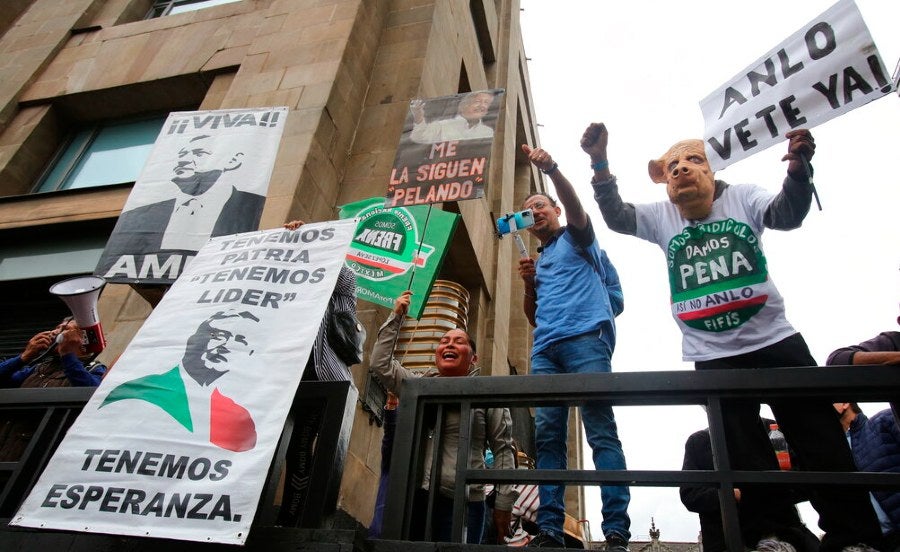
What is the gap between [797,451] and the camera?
2.81 meters

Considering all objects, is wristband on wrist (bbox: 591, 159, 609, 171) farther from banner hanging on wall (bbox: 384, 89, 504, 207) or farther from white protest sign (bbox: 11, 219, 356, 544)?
banner hanging on wall (bbox: 384, 89, 504, 207)

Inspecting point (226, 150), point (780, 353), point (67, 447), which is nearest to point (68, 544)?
point (67, 447)

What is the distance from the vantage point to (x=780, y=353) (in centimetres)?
307

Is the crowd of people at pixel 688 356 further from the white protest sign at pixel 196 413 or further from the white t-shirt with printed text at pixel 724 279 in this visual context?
the white protest sign at pixel 196 413

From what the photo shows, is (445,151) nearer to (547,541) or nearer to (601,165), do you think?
(601,165)

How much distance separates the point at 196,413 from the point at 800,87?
154 inches

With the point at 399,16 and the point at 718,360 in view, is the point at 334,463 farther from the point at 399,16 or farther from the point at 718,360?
the point at 399,16

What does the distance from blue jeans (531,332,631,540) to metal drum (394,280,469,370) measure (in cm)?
395

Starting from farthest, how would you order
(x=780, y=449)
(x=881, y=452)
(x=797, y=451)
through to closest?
1. (x=780, y=449)
2. (x=881, y=452)
3. (x=797, y=451)

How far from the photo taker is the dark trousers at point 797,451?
2.53 m

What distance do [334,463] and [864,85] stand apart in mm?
3612

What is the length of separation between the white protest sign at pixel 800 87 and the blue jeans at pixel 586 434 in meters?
1.45

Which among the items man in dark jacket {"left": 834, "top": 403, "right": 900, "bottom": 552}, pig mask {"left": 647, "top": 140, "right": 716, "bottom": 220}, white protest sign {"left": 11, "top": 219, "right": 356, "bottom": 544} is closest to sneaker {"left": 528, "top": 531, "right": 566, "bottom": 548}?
white protest sign {"left": 11, "top": 219, "right": 356, "bottom": 544}

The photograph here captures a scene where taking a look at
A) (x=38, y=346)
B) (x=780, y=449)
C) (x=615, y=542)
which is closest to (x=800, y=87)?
(x=780, y=449)
